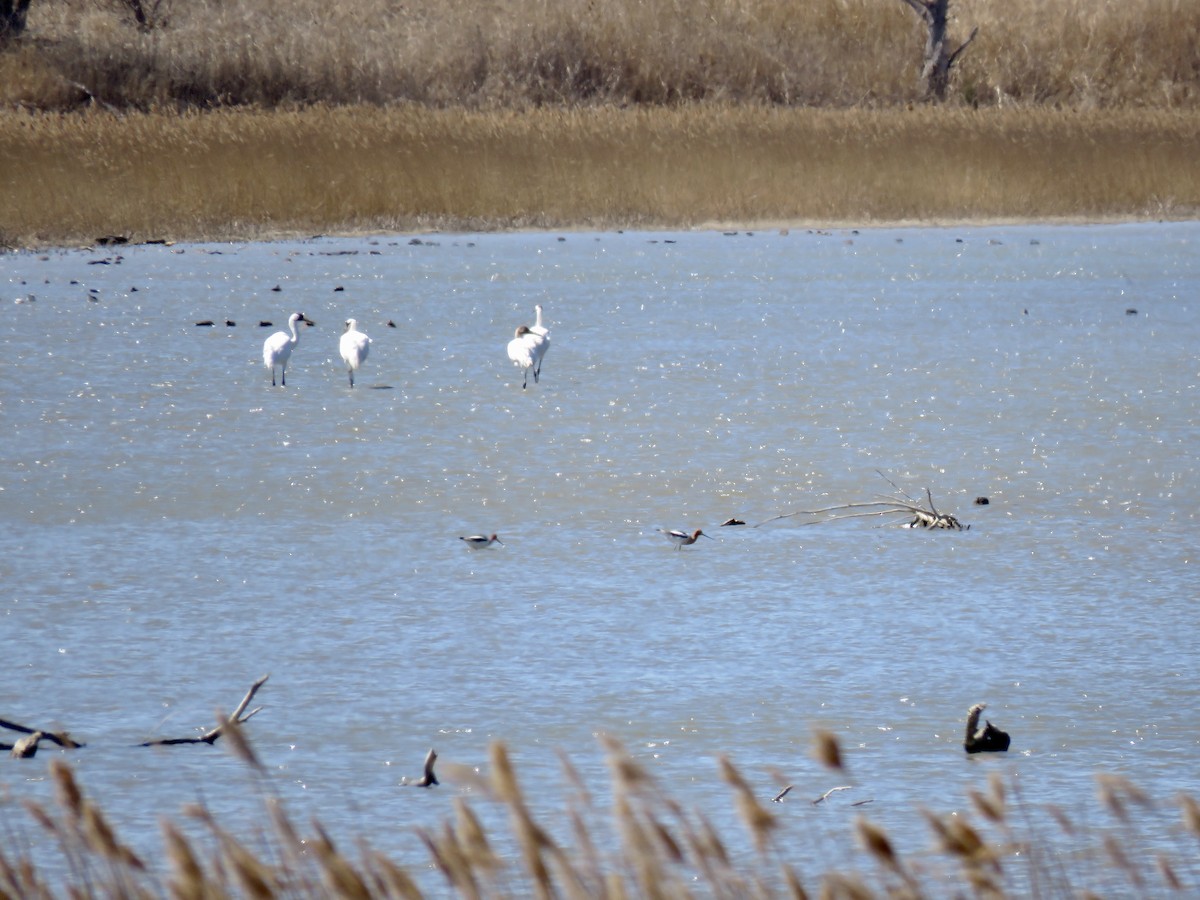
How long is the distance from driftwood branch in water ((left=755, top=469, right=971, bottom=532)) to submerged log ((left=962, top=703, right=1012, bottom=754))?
2.03 metres

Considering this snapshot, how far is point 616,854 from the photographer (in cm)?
287

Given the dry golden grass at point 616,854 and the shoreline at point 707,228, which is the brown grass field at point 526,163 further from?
the dry golden grass at point 616,854

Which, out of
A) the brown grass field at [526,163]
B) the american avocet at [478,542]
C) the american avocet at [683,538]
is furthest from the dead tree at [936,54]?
the american avocet at [478,542]

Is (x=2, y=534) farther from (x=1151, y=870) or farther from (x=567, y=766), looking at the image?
(x=567, y=766)

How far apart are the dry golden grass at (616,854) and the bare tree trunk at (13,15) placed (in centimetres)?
2726

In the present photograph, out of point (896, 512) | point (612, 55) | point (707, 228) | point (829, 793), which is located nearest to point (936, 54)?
point (612, 55)

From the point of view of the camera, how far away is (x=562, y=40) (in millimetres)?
28484

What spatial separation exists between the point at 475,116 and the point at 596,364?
31.4 feet

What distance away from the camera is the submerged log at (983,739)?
3.52 metres

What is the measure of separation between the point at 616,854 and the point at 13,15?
28.5 metres

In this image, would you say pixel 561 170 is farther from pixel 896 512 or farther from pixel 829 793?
pixel 829 793

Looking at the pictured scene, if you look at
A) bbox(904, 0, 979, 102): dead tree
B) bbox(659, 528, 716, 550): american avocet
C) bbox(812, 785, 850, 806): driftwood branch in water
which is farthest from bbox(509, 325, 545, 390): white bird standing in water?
bbox(904, 0, 979, 102): dead tree

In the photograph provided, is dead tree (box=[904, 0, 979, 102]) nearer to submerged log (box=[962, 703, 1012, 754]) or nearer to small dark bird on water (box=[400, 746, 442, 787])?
submerged log (box=[962, 703, 1012, 754])

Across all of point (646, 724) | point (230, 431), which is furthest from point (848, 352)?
point (646, 724)
